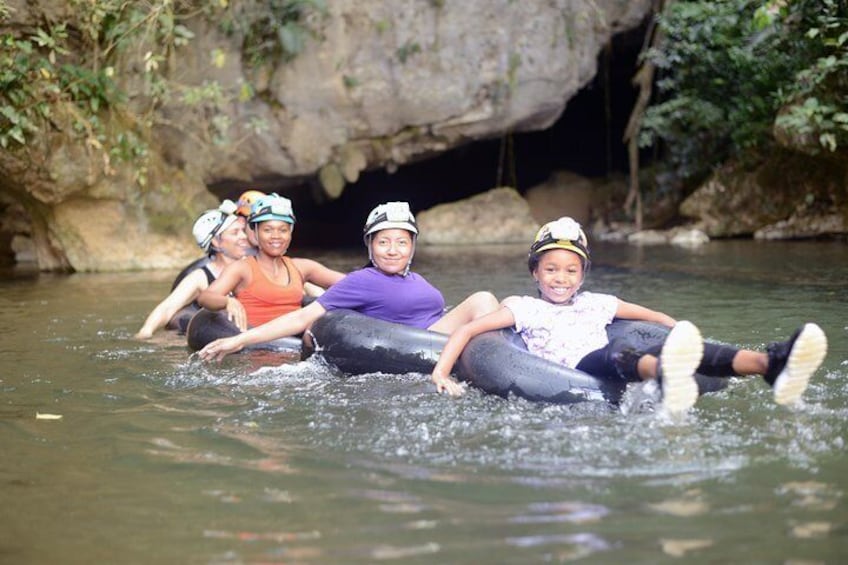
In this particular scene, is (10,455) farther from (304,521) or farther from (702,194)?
(702,194)

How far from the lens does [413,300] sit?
5793 millimetres

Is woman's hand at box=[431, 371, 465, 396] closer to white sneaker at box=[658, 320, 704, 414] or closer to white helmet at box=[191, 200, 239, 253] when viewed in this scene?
white sneaker at box=[658, 320, 704, 414]

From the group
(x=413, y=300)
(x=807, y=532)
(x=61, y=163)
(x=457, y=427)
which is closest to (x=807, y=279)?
(x=413, y=300)

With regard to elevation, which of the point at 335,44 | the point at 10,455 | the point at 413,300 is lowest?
the point at 10,455

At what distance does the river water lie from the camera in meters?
2.83

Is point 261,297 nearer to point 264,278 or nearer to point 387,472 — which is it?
point 264,278

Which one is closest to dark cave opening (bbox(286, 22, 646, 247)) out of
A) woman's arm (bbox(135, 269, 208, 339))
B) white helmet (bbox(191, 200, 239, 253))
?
white helmet (bbox(191, 200, 239, 253))

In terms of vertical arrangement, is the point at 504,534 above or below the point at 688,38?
below

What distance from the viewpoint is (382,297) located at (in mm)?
5738

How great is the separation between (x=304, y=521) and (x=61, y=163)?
9.95 meters

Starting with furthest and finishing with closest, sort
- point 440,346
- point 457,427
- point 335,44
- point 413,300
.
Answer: point 335,44 → point 413,300 → point 440,346 → point 457,427

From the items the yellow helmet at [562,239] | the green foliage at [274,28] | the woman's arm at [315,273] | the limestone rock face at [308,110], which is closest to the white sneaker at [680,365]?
the yellow helmet at [562,239]

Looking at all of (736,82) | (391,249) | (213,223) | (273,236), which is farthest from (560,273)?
(736,82)

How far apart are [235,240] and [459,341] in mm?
3001
